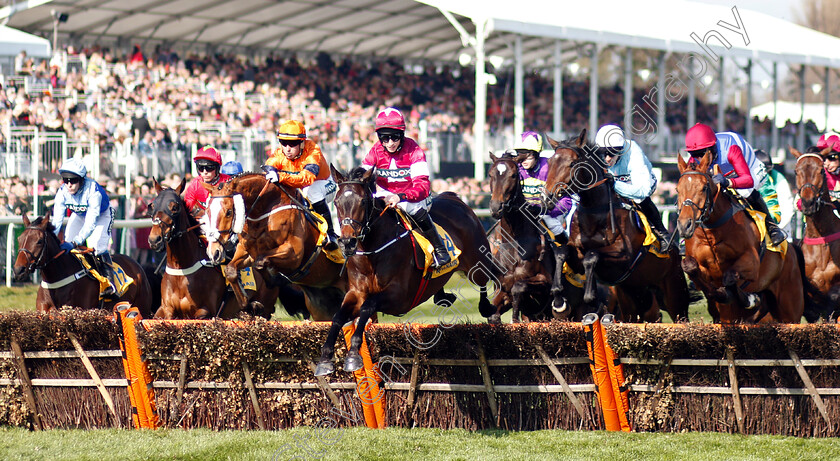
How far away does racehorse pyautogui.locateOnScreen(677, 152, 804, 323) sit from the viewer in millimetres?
6699

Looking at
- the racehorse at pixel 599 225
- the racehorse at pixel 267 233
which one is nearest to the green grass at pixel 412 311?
the racehorse at pixel 267 233

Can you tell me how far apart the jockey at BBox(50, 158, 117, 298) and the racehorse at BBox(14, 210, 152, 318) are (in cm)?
10

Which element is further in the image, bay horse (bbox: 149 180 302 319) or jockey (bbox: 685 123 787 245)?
bay horse (bbox: 149 180 302 319)

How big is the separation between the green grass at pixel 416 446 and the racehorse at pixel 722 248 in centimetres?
130

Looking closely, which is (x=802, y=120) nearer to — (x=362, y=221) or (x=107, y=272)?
(x=107, y=272)

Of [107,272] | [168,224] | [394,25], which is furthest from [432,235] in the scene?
[394,25]

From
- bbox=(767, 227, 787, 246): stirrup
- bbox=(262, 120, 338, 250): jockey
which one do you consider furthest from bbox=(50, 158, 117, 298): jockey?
bbox=(767, 227, 787, 246): stirrup

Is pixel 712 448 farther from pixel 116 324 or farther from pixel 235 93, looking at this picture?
pixel 235 93

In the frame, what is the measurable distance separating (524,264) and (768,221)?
1.84m

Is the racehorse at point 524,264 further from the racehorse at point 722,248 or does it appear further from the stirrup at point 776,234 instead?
the stirrup at point 776,234

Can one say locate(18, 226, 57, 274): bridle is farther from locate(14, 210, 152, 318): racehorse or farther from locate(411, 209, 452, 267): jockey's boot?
locate(411, 209, 452, 267): jockey's boot

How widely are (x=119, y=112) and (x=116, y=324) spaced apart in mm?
10732

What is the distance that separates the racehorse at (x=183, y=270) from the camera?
25.7 feet

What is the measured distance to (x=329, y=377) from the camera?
645 cm
